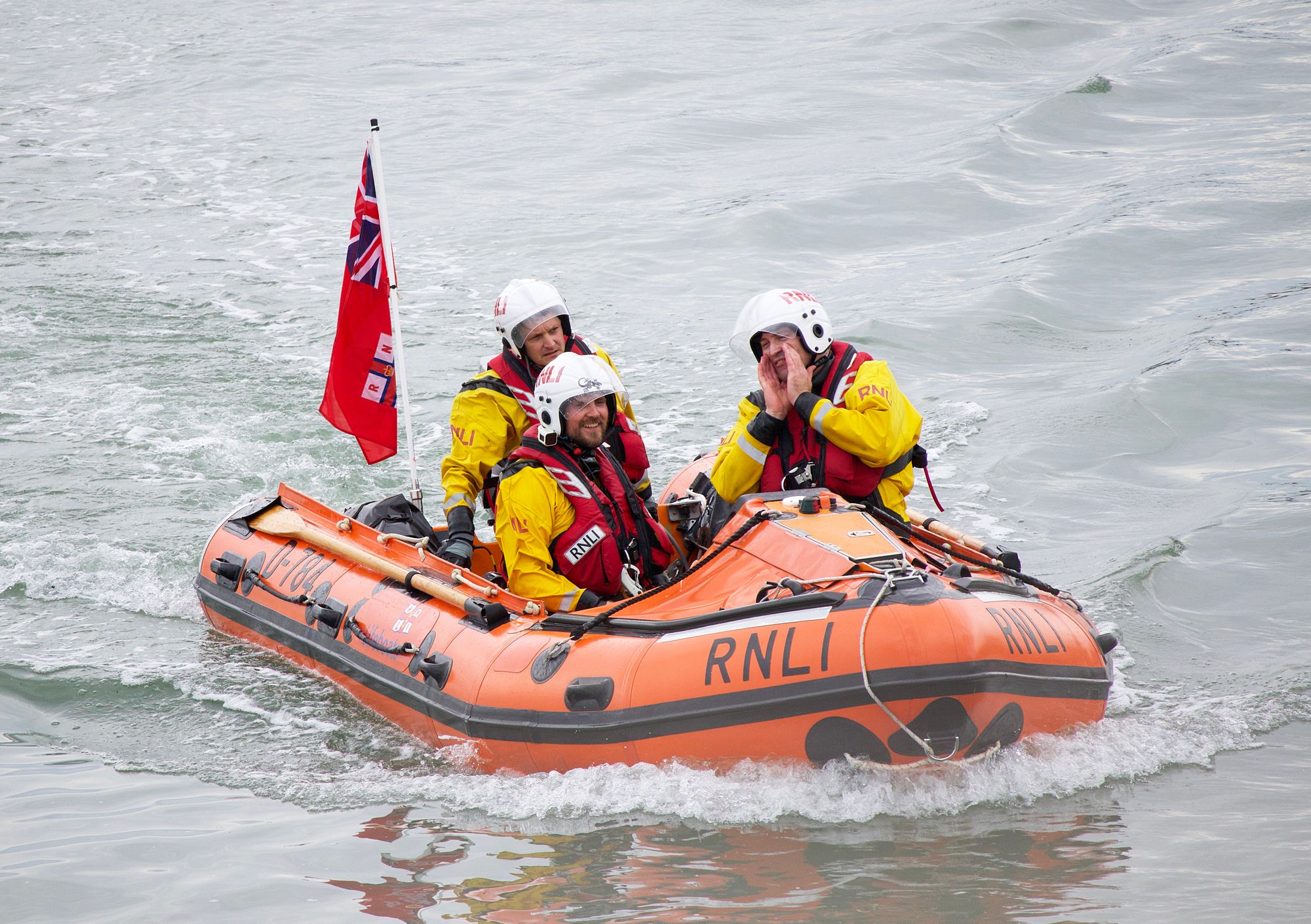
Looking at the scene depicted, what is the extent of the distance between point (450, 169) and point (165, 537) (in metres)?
9.52

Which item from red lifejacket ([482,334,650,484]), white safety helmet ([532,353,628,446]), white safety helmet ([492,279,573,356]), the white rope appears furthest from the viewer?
white safety helmet ([492,279,573,356])

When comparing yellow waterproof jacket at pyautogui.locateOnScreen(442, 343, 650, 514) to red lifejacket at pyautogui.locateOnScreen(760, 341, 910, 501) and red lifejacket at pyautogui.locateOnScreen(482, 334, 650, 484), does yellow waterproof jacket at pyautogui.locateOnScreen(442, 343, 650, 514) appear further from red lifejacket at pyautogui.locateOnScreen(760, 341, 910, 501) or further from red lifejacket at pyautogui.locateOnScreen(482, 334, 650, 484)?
red lifejacket at pyautogui.locateOnScreen(760, 341, 910, 501)

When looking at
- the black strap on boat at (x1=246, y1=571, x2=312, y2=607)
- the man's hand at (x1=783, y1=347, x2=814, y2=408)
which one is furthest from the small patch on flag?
the man's hand at (x1=783, y1=347, x2=814, y2=408)

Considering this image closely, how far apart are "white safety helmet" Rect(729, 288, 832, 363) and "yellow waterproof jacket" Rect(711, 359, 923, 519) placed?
0.61 feet

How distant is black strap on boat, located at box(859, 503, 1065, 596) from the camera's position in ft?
14.2

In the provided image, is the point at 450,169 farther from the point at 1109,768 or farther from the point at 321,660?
the point at 1109,768

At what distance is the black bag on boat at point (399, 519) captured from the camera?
554cm

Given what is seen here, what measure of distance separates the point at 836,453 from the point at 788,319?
1.64 feet

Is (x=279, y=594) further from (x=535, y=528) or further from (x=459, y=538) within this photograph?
(x=535, y=528)

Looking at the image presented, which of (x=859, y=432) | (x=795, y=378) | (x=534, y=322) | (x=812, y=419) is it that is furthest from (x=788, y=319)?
(x=534, y=322)

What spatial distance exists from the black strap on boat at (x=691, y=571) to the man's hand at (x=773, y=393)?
15.7 inches

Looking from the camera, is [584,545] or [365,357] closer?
[584,545]

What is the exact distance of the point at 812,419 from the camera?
4305mm

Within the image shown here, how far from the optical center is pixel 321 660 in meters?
5.11
